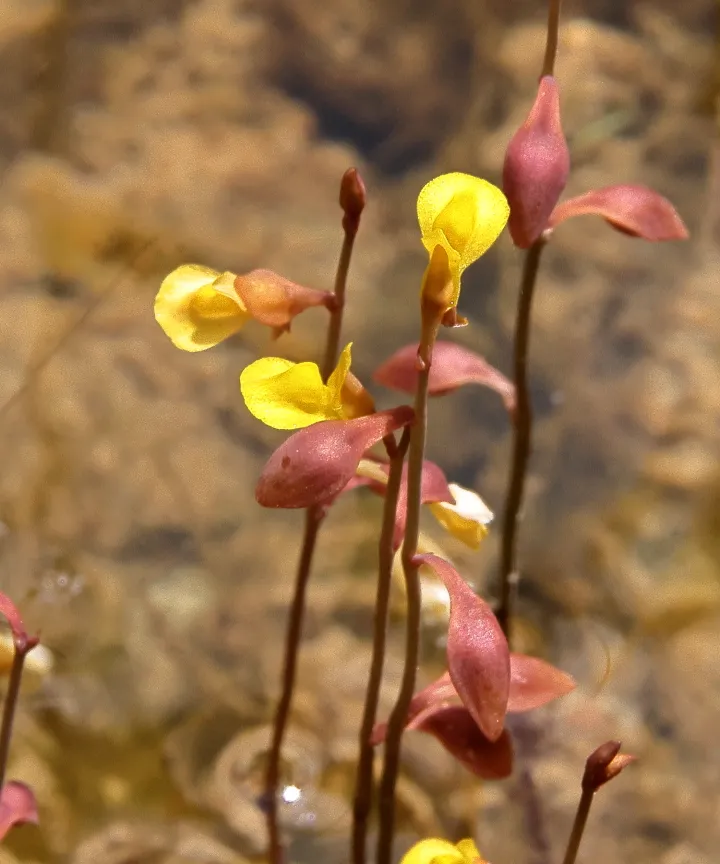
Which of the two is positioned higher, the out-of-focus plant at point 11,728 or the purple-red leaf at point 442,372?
the purple-red leaf at point 442,372

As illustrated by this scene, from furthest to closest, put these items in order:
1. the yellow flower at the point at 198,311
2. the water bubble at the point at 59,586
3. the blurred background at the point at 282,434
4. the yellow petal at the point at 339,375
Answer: the water bubble at the point at 59,586, the blurred background at the point at 282,434, the yellow flower at the point at 198,311, the yellow petal at the point at 339,375

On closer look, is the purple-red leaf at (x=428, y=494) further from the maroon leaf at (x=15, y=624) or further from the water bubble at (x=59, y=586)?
the water bubble at (x=59, y=586)

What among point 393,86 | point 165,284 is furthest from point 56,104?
point 165,284

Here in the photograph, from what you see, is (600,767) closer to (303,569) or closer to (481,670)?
(481,670)

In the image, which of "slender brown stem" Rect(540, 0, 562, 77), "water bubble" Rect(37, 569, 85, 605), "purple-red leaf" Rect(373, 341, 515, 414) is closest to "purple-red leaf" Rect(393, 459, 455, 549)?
"purple-red leaf" Rect(373, 341, 515, 414)

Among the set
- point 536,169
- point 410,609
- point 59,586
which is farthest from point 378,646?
point 59,586

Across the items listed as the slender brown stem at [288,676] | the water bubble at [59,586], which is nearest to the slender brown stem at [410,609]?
the slender brown stem at [288,676]
